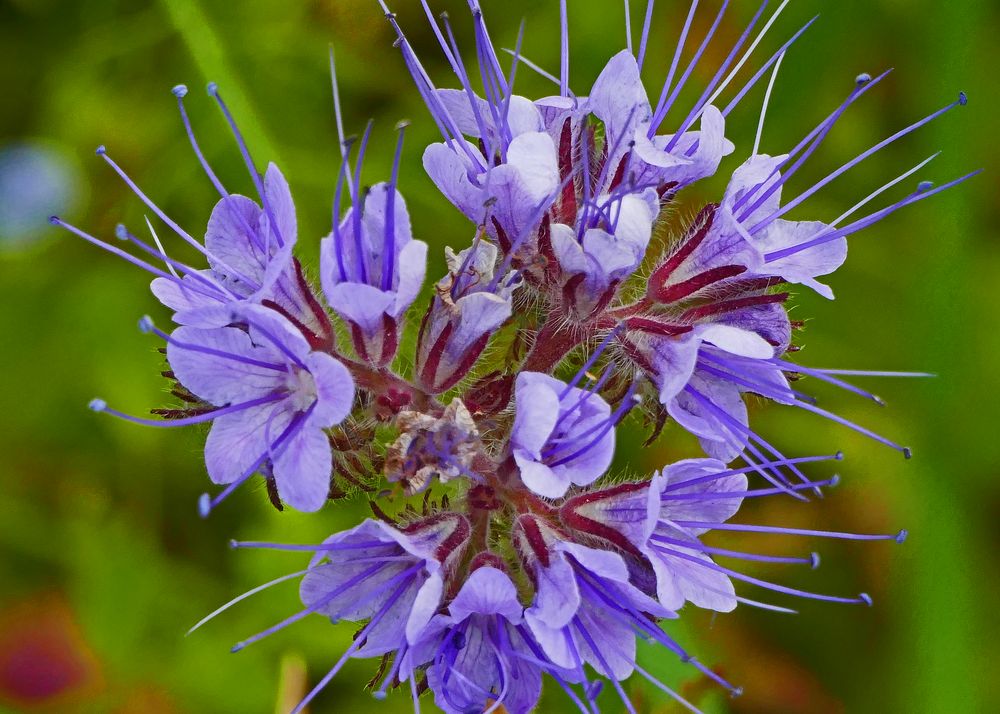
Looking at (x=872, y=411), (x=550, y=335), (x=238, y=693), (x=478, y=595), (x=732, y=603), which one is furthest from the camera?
(x=872, y=411)

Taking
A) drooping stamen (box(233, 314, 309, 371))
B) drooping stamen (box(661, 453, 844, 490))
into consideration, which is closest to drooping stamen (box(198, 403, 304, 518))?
drooping stamen (box(233, 314, 309, 371))

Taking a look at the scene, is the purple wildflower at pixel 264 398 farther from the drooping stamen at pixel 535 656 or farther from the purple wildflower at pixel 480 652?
the drooping stamen at pixel 535 656

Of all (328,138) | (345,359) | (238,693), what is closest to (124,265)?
(328,138)

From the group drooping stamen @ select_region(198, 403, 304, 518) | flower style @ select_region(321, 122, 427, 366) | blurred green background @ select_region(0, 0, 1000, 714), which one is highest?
flower style @ select_region(321, 122, 427, 366)

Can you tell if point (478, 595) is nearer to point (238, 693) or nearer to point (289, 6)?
point (238, 693)

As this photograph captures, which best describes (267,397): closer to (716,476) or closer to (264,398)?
(264,398)

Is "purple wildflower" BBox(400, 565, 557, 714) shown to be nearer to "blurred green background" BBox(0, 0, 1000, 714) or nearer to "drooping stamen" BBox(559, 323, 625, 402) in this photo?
"drooping stamen" BBox(559, 323, 625, 402)

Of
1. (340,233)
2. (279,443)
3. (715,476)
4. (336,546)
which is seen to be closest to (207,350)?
(279,443)

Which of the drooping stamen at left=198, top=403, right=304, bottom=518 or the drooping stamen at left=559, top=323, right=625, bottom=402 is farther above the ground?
the drooping stamen at left=198, top=403, right=304, bottom=518
